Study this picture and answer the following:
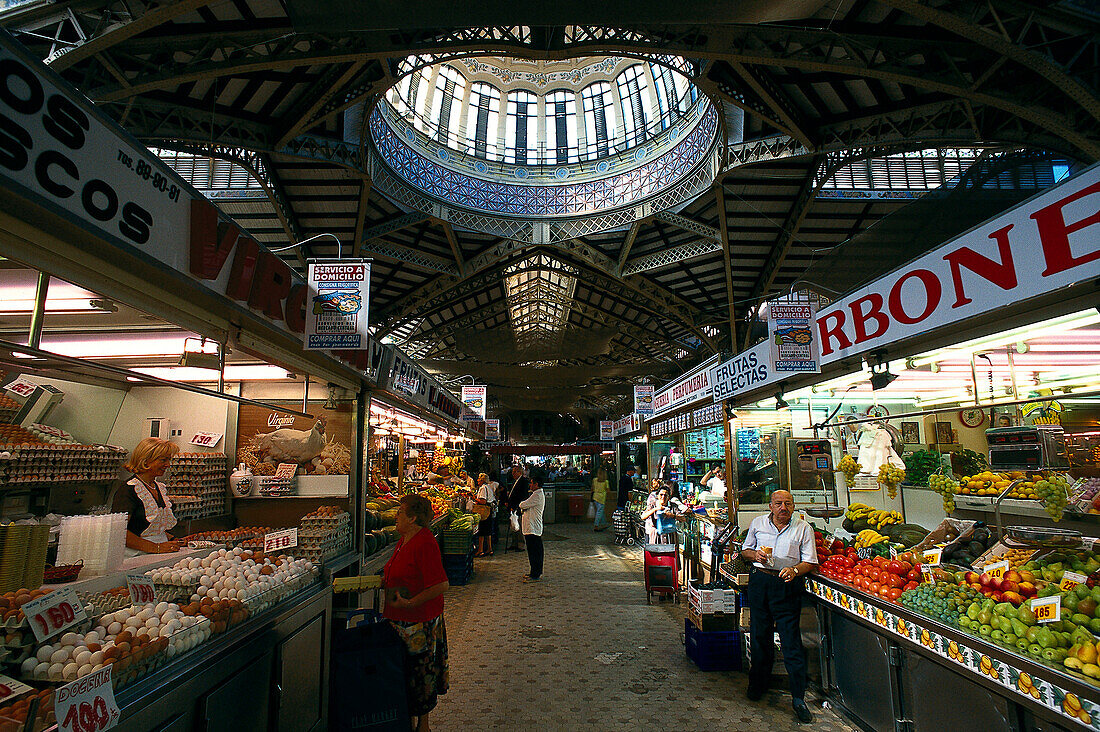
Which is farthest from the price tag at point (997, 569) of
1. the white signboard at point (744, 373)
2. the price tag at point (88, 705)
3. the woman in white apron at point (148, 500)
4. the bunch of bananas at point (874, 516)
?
the woman in white apron at point (148, 500)

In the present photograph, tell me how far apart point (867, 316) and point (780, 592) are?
2.39 m

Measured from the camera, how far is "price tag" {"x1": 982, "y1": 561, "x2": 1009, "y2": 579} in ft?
11.7

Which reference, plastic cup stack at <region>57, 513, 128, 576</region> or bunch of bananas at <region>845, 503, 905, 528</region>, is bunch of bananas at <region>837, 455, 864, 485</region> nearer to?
bunch of bananas at <region>845, 503, 905, 528</region>

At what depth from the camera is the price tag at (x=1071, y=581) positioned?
3.13m

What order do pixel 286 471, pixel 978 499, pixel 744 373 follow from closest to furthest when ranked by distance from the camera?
pixel 286 471, pixel 978 499, pixel 744 373

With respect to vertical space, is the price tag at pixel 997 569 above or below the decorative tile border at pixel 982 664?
above

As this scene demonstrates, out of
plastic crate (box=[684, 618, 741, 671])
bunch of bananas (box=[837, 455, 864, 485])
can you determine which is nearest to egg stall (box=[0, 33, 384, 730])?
plastic crate (box=[684, 618, 741, 671])

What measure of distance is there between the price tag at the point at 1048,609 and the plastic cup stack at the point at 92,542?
5.27 meters

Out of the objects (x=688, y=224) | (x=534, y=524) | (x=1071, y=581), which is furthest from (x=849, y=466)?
(x=688, y=224)

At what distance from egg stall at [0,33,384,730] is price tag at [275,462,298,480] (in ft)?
0.03

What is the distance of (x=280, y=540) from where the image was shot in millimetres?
4426

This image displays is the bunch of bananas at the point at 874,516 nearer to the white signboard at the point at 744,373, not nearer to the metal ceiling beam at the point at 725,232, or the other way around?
the white signboard at the point at 744,373

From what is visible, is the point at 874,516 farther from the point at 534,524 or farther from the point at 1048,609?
the point at 534,524

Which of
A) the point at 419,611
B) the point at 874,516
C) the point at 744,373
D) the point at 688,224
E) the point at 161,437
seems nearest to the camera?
the point at 419,611
